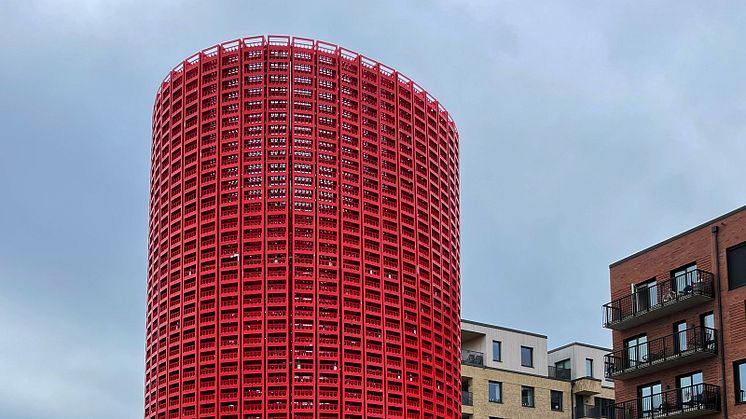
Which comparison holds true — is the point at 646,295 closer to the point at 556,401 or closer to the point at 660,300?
the point at 660,300

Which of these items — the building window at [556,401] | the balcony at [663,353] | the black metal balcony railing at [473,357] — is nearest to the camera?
the balcony at [663,353]

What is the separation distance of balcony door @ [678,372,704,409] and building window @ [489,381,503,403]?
31762 mm

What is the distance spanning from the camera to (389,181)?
64938 mm

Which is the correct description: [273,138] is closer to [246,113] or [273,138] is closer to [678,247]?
[246,113]

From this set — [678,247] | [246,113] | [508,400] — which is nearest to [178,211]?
[246,113]

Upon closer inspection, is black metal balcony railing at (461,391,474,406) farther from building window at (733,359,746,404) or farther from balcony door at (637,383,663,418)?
building window at (733,359,746,404)

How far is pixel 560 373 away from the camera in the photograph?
95.4 m

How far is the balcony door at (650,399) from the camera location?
5619 centimetres

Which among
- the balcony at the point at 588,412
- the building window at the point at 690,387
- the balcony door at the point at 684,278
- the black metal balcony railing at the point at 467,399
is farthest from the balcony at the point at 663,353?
the balcony at the point at 588,412

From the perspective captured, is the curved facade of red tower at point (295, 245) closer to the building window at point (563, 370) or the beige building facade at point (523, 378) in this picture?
the beige building facade at point (523, 378)

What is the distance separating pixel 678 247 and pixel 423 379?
15021mm

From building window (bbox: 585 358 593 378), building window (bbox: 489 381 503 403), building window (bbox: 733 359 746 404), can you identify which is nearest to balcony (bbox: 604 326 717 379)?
building window (bbox: 733 359 746 404)

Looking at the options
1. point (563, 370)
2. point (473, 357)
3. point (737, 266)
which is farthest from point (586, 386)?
point (737, 266)

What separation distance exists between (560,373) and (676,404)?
4061cm
